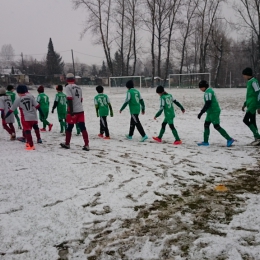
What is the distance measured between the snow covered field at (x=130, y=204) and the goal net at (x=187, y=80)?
2749 cm

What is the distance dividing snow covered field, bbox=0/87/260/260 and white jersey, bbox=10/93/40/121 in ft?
3.24

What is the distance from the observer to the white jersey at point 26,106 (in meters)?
7.15

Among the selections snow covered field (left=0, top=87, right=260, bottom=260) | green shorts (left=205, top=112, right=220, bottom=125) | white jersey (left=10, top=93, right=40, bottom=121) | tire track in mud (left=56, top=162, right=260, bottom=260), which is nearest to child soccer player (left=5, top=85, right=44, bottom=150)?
white jersey (left=10, top=93, right=40, bottom=121)

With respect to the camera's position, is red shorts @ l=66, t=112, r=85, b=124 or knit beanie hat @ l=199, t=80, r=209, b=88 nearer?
red shorts @ l=66, t=112, r=85, b=124

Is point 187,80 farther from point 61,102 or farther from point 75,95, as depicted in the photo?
point 75,95

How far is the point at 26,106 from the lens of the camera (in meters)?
7.22

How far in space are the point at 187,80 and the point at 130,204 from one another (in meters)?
31.6

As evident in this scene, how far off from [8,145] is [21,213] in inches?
196

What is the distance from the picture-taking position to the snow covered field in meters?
2.88

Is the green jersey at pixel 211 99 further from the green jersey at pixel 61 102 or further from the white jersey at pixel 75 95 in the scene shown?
the green jersey at pixel 61 102

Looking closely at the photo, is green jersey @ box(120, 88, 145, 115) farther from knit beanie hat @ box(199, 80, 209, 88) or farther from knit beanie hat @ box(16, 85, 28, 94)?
knit beanie hat @ box(16, 85, 28, 94)

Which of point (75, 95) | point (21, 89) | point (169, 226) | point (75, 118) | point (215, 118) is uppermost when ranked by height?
point (21, 89)

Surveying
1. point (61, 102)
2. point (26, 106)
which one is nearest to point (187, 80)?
point (61, 102)

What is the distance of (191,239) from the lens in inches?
118
